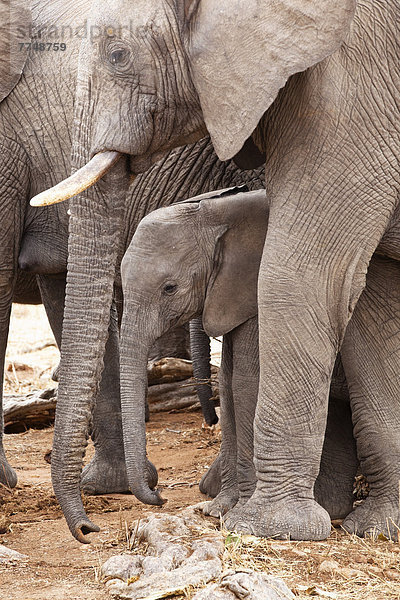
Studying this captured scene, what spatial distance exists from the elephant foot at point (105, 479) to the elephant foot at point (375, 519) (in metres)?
1.63

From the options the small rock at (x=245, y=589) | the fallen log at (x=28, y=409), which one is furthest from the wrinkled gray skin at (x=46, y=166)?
the small rock at (x=245, y=589)

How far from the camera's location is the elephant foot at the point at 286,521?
4762mm

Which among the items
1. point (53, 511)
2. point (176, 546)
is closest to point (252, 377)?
point (176, 546)

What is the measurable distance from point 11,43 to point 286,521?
9.34 ft

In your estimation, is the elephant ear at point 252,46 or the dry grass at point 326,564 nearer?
the dry grass at point 326,564

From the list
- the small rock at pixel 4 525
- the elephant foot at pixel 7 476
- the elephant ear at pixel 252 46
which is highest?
the elephant ear at pixel 252 46

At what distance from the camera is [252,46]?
4418 millimetres

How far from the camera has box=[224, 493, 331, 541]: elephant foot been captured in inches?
187

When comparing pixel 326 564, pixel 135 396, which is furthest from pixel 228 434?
pixel 326 564

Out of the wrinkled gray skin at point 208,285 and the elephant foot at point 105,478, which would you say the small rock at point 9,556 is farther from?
the elephant foot at point 105,478

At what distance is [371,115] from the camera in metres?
4.55

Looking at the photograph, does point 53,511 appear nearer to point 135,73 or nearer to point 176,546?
point 176,546

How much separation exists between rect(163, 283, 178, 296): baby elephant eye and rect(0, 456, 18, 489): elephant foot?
174cm

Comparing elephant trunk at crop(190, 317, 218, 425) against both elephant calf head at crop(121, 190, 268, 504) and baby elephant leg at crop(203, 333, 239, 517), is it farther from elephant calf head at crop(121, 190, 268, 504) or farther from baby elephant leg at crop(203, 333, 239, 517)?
elephant calf head at crop(121, 190, 268, 504)
